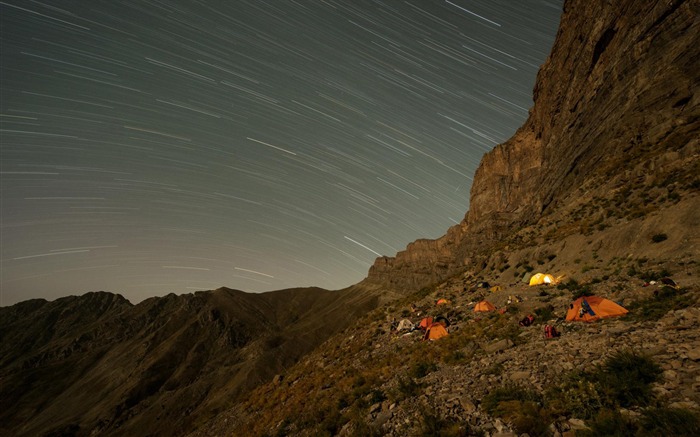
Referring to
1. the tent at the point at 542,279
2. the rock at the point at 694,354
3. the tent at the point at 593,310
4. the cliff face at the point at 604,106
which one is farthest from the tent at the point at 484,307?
the cliff face at the point at 604,106

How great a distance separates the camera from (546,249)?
2491 centimetres

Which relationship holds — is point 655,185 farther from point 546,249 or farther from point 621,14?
point 621,14

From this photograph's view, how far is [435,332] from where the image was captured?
683 inches

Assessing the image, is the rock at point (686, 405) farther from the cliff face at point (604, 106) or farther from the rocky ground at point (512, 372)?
the cliff face at point (604, 106)

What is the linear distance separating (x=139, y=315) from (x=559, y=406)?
182 m

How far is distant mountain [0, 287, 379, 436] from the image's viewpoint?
228 ft

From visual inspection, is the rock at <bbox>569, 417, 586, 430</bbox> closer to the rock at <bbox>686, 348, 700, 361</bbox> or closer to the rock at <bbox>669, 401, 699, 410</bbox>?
the rock at <bbox>669, 401, 699, 410</bbox>

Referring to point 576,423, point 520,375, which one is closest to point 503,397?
point 520,375

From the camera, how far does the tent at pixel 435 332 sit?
1702cm

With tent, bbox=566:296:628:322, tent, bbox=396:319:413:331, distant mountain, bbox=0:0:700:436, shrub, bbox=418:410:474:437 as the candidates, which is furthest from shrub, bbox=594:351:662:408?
tent, bbox=396:319:413:331

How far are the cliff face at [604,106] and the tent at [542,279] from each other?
1076 cm

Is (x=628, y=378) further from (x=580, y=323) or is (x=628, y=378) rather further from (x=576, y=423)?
(x=580, y=323)

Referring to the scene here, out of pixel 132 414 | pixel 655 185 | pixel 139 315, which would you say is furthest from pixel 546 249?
pixel 139 315

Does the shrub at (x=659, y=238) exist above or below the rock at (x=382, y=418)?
above
